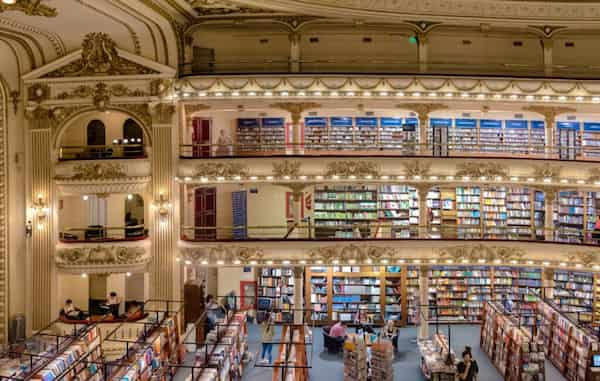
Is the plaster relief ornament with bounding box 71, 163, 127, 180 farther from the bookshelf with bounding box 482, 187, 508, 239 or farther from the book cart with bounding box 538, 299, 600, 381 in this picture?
the book cart with bounding box 538, 299, 600, 381

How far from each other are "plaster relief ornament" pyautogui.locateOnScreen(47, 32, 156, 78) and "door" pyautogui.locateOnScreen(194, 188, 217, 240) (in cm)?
406

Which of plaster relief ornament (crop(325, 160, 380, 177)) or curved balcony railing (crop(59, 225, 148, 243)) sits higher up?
plaster relief ornament (crop(325, 160, 380, 177))

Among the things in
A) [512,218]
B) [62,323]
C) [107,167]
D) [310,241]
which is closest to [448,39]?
[512,218]

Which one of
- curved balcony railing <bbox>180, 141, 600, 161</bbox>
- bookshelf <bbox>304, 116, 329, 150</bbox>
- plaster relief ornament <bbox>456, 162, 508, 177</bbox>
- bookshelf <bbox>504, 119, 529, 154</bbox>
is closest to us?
plaster relief ornament <bbox>456, 162, 508, 177</bbox>

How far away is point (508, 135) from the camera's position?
16875 mm

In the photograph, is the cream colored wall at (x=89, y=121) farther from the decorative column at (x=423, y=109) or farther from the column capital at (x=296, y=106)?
the decorative column at (x=423, y=109)

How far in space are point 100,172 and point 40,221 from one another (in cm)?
209

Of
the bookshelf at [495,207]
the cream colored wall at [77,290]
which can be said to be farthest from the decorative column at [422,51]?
the cream colored wall at [77,290]

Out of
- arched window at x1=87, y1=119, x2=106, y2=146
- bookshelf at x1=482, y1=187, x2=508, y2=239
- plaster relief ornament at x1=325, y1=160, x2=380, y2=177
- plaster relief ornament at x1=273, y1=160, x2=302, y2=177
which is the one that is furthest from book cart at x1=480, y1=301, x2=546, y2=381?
arched window at x1=87, y1=119, x2=106, y2=146

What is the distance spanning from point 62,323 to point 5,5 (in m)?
7.95

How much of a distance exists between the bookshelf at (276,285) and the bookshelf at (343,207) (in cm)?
160

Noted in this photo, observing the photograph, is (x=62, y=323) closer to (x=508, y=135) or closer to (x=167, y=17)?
(x=167, y=17)

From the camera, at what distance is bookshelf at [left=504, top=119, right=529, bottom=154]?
16.8m

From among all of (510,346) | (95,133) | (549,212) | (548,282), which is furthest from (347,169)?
(95,133)
